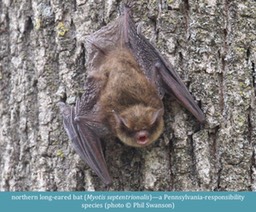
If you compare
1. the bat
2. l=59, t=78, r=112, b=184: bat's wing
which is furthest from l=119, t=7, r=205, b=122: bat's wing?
l=59, t=78, r=112, b=184: bat's wing

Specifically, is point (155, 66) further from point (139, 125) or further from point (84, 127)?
point (84, 127)

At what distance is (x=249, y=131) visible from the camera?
3.55 meters

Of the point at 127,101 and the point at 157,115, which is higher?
the point at 127,101

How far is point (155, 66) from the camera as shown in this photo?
12.2 ft

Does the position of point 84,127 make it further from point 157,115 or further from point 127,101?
point 157,115

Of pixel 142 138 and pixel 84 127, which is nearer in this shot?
pixel 142 138

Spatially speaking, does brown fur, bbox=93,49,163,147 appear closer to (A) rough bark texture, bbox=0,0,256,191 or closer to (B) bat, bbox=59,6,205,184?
(B) bat, bbox=59,6,205,184

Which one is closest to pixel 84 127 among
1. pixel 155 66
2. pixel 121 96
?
pixel 121 96

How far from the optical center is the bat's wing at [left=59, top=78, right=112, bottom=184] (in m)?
3.67

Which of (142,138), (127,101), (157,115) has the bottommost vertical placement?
(142,138)

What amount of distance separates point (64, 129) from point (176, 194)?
37.9 inches

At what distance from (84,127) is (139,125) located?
0.41m

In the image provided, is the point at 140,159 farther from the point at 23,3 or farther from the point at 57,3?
the point at 23,3

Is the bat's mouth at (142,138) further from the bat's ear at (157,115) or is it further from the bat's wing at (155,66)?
the bat's wing at (155,66)
